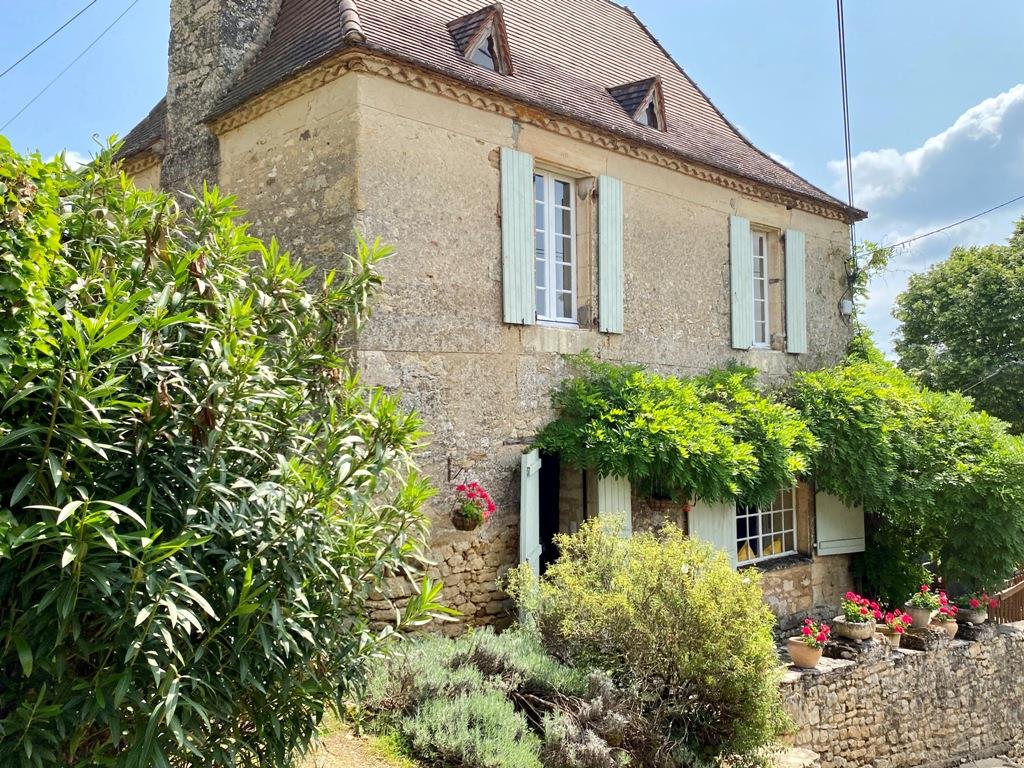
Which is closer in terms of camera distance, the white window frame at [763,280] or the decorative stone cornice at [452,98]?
the decorative stone cornice at [452,98]

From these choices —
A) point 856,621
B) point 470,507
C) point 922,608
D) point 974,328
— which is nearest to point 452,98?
point 470,507

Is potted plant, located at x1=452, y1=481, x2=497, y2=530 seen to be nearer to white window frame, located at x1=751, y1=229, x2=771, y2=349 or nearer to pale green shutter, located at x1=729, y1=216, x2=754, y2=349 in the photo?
pale green shutter, located at x1=729, y1=216, x2=754, y2=349

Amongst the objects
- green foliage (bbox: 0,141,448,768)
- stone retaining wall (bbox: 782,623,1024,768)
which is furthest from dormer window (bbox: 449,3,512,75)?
stone retaining wall (bbox: 782,623,1024,768)

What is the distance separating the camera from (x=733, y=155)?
33.7 ft

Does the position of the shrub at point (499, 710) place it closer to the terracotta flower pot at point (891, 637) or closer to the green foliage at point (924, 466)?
the terracotta flower pot at point (891, 637)

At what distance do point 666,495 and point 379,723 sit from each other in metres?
4.09

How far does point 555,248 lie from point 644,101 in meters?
2.28

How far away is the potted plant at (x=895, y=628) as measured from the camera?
880 cm

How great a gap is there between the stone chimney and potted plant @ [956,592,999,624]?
10013 mm

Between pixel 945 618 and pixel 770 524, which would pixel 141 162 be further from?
pixel 945 618

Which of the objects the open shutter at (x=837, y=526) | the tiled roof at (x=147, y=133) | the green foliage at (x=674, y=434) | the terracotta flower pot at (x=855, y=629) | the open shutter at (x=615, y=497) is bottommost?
the terracotta flower pot at (x=855, y=629)

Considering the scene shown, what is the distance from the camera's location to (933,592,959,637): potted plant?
924cm

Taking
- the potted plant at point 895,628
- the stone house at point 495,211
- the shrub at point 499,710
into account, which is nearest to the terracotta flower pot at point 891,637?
the potted plant at point 895,628

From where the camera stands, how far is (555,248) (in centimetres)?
811
